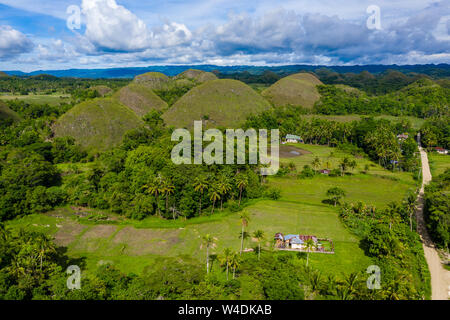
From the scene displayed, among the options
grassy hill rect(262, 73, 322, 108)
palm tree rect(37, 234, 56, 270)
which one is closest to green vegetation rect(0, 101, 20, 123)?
palm tree rect(37, 234, 56, 270)

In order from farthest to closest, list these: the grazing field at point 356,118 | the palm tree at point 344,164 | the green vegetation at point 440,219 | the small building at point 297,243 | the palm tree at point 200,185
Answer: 1. the grazing field at point 356,118
2. the palm tree at point 344,164
3. the palm tree at point 200,185
4. the small building at point 297,243
5. the green vegetation at point 440,219

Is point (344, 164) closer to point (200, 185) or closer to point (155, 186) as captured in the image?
point (200, 185)

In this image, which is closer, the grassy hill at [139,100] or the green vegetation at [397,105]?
the grassy hill at [139,100]

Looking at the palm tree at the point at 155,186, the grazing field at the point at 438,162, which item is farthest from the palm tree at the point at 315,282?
the grazing field at the point at 438,162

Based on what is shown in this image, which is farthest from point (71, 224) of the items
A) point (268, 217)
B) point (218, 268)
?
point (268, 217)

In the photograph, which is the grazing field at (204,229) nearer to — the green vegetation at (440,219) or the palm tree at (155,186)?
the palm tree at (155,186)

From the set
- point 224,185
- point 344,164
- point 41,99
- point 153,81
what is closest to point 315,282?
point 224,185
